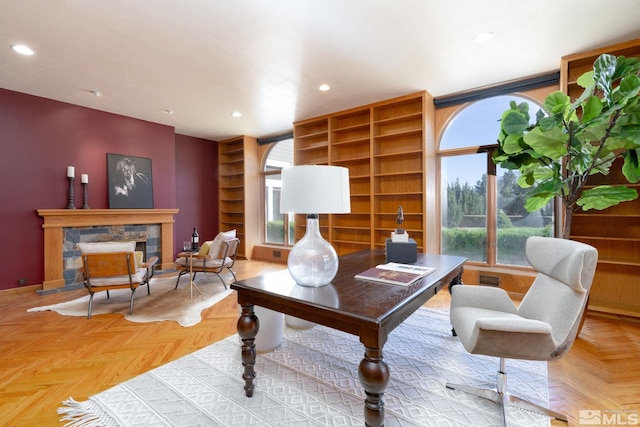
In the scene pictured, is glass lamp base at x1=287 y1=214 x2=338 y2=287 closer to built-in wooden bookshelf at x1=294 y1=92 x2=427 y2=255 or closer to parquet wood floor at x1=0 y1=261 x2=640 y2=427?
parquet wood floor at x1=0 y1=261 x2=640 y2=427

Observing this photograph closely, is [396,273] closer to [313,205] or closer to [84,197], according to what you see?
[313,205]

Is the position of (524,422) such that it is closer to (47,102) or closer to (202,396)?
(202,396)

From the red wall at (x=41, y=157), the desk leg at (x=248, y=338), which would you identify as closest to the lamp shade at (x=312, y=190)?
the desk leg at (x=248, y=338)

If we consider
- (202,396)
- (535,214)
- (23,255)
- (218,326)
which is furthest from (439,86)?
(23,255)

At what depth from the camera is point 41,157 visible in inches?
162

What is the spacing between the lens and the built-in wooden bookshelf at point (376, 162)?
167 inches

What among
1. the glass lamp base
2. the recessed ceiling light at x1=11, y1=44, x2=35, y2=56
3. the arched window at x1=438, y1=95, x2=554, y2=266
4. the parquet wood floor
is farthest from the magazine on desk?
the recessed ceiling light at x1=11, y1=44, x2=35, y2=56

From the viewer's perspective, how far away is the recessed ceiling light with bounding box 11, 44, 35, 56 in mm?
2795

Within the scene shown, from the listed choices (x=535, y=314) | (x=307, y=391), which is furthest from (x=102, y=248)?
(x=535, y=314)

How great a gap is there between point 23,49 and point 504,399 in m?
4.89

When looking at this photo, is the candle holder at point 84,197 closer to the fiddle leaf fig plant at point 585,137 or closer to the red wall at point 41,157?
the red wall at point 41,157

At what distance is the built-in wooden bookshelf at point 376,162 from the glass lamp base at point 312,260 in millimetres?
2809

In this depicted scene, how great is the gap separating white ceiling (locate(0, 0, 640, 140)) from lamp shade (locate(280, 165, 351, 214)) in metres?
1.61


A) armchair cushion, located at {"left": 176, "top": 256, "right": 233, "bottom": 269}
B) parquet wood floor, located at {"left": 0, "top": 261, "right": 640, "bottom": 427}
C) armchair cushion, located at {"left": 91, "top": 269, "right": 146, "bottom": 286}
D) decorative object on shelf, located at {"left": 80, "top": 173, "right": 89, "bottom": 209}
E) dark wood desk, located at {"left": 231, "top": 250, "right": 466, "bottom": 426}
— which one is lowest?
parquet wood floor, located at {"left": 0, "top": 261, "right": 640, "bottom": 427}
